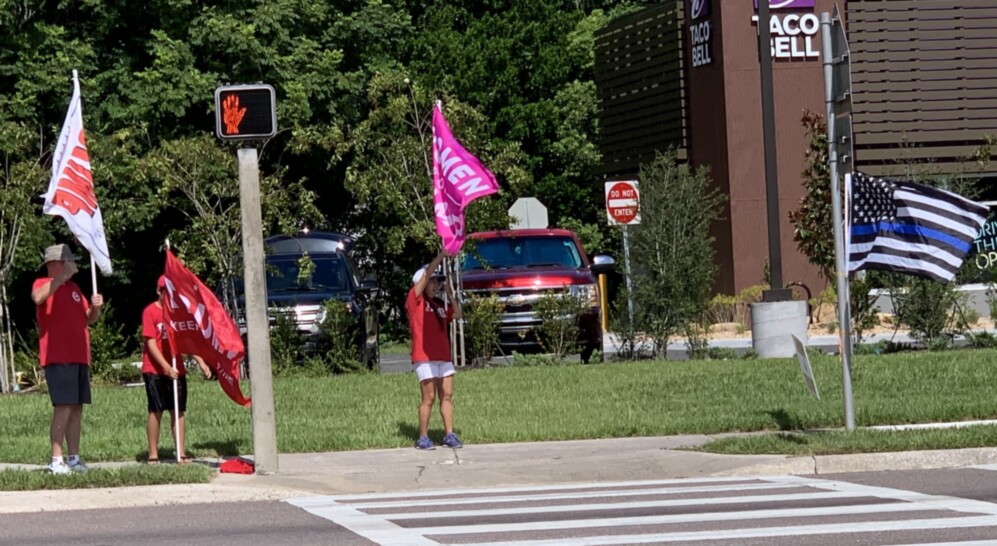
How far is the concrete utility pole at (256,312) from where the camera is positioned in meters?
13.1

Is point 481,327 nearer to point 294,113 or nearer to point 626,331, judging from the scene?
point 626,331

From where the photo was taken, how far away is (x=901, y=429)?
14.8 m

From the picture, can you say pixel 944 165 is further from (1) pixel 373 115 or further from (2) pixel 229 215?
(2) pixel 229 215

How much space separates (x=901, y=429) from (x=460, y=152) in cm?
501

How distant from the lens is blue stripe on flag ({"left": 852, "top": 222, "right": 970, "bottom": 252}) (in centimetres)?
1445

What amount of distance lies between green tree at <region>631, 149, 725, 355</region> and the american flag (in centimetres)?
834

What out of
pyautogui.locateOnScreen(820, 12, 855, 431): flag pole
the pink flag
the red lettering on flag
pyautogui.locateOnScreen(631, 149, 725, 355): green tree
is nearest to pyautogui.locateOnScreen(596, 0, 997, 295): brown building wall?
pyautogui.locateOnScreen(631, 149, 725, 355): green tree

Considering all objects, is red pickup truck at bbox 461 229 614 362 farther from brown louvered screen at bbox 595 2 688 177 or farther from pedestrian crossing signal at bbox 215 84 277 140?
brown louvered screen at bbox 595 2 688 177

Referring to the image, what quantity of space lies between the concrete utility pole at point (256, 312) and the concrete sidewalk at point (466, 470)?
308 millimetres

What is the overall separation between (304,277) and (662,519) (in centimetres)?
1286

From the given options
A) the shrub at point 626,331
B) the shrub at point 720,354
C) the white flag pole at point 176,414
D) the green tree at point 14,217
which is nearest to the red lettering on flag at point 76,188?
the white flag pole at point 176,414

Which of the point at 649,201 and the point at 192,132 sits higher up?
the point at 192,132

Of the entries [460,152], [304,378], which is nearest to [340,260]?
[304,378]

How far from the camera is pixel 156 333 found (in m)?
14.2
